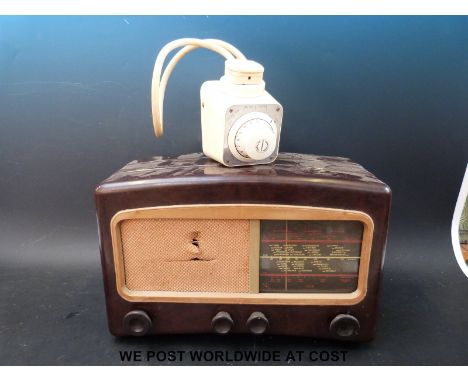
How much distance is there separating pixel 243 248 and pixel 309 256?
14 cm

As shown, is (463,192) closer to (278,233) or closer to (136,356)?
(278,233)

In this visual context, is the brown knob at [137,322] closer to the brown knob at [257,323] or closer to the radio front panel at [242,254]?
the radio front panel at [242,254]

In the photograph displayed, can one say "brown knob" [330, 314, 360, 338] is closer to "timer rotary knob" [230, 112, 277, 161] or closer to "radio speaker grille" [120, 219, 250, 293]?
"radio speaker grille" [120, 219, 250, 293]

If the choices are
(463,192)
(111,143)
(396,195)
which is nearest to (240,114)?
(111,143)

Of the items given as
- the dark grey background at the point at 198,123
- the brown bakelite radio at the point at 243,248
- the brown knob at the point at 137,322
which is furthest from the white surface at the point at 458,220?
the brown knob at the point at 137,322

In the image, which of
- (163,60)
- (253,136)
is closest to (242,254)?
(253,136)

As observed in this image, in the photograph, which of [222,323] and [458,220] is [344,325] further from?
[458,220]

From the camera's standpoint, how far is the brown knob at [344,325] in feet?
3.07

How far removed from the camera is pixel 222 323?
3.08ft

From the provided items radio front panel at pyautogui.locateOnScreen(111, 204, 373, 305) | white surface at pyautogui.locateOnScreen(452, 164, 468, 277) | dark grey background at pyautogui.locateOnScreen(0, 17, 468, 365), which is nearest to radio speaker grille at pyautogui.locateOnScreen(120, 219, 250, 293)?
radio front panel at pyautogui.locateOnScreen(111, 204, 373, 305)

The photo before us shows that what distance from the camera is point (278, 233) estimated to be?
35.9 inches

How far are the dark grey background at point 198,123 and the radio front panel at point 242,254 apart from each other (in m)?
0.23

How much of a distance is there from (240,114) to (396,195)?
2.20ft

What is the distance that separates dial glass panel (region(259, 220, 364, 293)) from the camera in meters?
0.91
